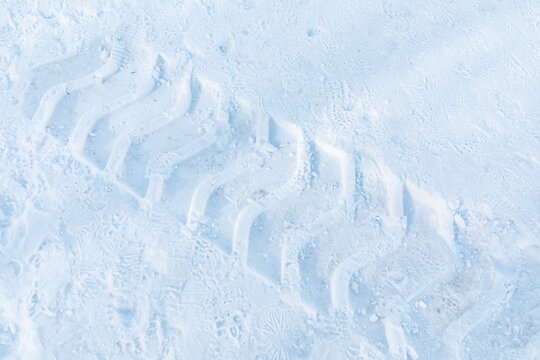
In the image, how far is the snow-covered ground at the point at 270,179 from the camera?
79.0 inches

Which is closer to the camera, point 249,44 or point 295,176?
point 295,176

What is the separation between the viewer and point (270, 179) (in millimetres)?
2354

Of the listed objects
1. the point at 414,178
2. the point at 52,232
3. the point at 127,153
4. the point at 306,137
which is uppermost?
the point at 414,178

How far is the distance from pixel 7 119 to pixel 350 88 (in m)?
2.11

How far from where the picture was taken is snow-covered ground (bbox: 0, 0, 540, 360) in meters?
2.01

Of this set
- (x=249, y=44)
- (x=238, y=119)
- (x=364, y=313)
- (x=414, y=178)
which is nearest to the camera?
(x=364, y=313)

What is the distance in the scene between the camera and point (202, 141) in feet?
7.95

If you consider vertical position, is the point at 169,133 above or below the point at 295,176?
below

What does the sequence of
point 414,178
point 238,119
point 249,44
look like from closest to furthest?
point 414,178, point 238,119, point 249,44

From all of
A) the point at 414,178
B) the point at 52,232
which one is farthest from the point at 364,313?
the point at 52,232

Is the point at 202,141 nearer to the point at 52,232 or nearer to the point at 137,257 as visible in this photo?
the point at 137,257

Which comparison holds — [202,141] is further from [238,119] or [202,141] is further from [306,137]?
[306,137]

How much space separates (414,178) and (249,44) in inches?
53.7

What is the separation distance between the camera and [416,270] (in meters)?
2.18
